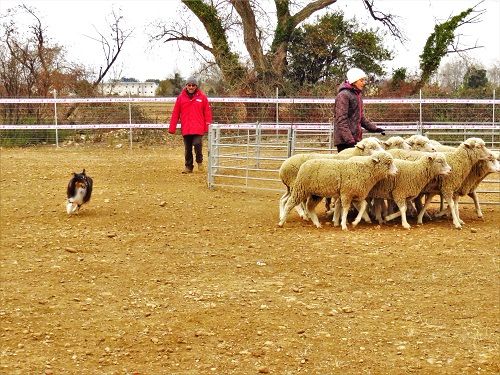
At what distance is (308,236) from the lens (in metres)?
8.97

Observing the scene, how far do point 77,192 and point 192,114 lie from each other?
4.53 metres

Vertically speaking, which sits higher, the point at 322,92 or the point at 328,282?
the point at 322,92

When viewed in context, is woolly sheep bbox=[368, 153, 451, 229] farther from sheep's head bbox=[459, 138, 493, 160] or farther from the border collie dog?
the border collie dog

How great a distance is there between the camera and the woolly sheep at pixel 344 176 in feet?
30.3

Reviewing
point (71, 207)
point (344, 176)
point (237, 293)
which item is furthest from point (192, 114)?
point (237, 293)

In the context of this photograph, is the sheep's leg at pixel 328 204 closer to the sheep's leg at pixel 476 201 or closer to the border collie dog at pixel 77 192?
the sheep's leg at pixel 476 201

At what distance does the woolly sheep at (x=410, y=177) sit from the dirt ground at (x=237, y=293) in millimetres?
469

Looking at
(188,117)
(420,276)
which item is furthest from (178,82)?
(420,276)

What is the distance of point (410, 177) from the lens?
945cm

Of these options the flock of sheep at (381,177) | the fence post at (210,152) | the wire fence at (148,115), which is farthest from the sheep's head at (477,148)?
the wire fence at (148,115)

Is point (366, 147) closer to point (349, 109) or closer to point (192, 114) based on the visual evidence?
point (349, 109)

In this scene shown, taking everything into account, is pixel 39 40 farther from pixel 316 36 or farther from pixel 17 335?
pixel 17 335

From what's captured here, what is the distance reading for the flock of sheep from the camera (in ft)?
30.4

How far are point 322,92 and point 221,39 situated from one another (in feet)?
15.3
